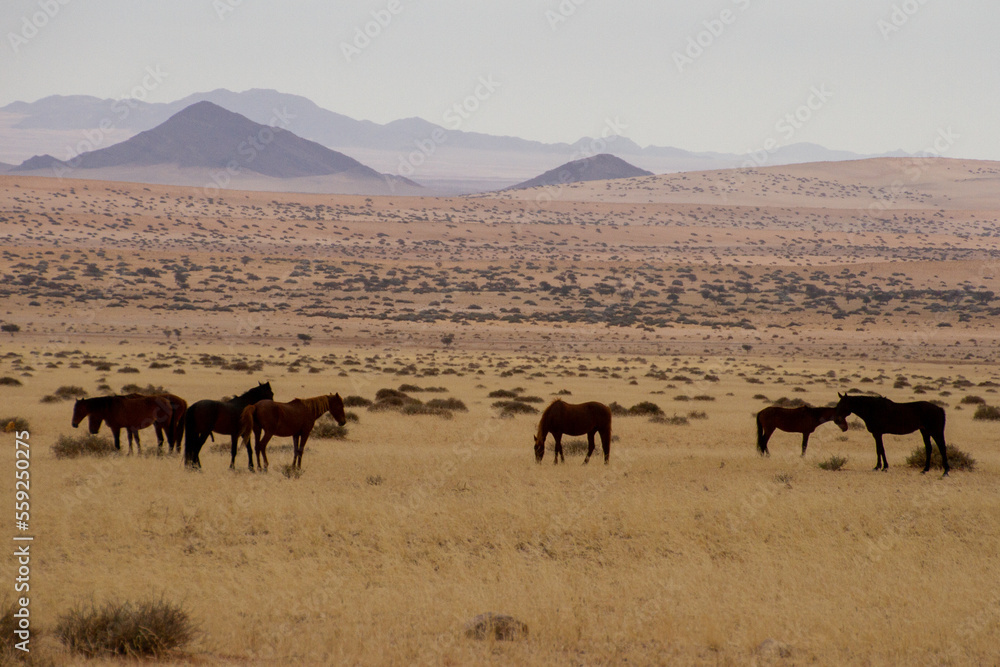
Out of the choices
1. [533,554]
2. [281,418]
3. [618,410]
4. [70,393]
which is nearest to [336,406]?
[281,418]

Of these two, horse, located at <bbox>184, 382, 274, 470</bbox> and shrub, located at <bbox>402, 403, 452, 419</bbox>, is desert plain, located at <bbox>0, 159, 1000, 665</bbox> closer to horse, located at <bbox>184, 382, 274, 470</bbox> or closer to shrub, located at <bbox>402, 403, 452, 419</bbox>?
shrub, located at <bbox>402, 403, 452, 419</bbox>

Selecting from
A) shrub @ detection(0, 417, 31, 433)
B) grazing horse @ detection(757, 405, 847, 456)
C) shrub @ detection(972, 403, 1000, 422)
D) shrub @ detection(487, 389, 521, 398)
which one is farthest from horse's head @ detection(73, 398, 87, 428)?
shrub @ detection(972, 403, 1000, 422)

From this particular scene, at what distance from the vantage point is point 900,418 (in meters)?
15.5

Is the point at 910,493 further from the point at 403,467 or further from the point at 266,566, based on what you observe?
the point at 266,566

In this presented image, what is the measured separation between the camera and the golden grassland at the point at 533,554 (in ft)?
28.5

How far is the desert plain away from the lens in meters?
9.06

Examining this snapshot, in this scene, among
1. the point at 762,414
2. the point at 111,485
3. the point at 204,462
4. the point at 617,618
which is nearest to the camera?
the point at 617,618

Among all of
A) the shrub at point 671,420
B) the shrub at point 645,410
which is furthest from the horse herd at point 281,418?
the shrub at point 645,410

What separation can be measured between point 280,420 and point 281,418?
0.12 ft

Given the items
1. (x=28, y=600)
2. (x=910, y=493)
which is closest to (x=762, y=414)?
(x=910, y=493)

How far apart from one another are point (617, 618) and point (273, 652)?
3651 millimetres

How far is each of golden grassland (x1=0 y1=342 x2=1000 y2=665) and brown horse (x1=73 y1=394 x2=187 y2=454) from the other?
100 centimetres

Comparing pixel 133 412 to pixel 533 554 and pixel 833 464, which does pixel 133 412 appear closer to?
pixel 533 554

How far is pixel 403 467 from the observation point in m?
15.5
